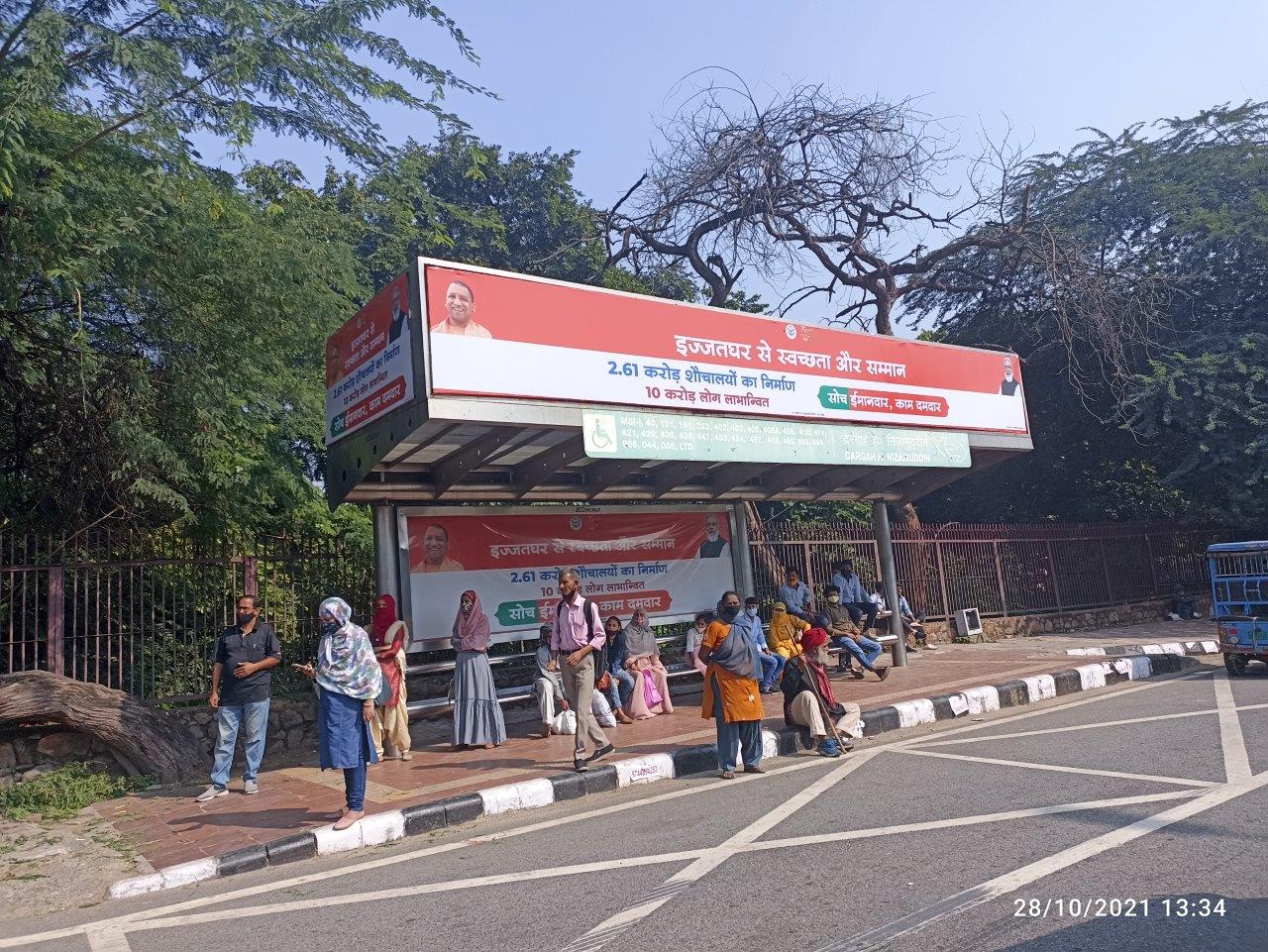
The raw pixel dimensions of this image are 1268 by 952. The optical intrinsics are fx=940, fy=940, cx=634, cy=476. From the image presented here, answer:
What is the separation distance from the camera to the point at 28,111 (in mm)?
7543

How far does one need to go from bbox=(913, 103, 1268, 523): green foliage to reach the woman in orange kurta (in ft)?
43.8

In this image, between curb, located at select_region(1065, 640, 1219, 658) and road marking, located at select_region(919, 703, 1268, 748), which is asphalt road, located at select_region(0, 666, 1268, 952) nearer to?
road marking, located at select_region(919, 703, 1268, 748)

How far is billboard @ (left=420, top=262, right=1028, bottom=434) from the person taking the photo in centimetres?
776

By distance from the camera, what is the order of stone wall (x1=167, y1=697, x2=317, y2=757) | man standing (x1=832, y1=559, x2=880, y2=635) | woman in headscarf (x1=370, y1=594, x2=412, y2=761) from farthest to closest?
man standing (x1=832, y1=559, x2=880, y2=635), stone wall (x1=167, y1=697, x2=317, y2=757), woman in headscarf (x1=370, y1=594, x2=412, y2=761)

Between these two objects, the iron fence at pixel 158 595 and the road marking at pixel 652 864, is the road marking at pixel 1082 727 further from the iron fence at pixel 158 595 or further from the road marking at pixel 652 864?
the iron fence at pixel 158 595

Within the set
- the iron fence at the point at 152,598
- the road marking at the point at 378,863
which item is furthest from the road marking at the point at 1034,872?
the iron fence at the point at 152,598

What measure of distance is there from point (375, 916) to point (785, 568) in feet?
33.7

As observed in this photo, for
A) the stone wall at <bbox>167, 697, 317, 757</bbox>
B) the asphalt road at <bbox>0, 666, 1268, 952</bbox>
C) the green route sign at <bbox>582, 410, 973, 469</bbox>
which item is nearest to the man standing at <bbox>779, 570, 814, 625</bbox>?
the green route sign at <bbox>582, 410, 973, 469</bbox>

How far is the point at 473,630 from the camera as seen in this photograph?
905 cm

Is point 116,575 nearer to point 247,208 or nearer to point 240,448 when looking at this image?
point 240,448

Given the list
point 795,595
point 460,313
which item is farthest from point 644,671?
point 460,313

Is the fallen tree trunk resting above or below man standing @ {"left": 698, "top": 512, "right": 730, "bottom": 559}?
below

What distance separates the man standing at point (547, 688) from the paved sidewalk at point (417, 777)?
0.75ft

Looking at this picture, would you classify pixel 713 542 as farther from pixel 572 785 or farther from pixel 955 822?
pixel 955 822
